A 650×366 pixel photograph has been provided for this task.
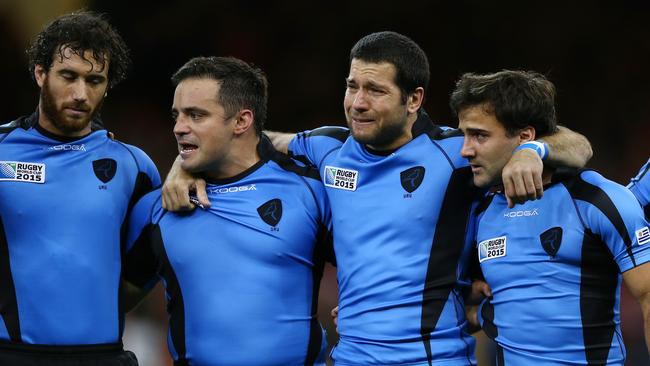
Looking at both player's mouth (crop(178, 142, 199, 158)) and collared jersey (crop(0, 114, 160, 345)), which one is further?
player's mouth (crop(178, 142, 199, 158))

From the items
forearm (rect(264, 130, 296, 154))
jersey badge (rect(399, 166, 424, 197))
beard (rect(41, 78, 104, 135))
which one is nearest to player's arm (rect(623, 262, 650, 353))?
jersey badge (rect(399, 166, 424, 197))

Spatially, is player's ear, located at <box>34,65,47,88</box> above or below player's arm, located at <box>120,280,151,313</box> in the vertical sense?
above

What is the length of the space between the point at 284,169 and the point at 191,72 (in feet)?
2.18

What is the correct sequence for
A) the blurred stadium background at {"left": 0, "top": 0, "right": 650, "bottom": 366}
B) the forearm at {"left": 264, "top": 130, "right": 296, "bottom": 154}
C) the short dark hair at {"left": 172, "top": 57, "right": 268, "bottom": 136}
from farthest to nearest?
the blurred stadium background at {"left": 0, "top": 0, "right": 650, "bottom": 366} → the forearm at {"left": 264, "top": 130, "right": 296, "bottom": 154} → the short dark hair at {"left": 172, "top": 57, "right": 268, "bottom": 136}

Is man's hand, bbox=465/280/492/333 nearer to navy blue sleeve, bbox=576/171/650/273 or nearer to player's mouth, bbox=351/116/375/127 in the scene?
navy blue sleeve, bbox=576/171/650/273

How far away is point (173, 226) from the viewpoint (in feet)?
16.2

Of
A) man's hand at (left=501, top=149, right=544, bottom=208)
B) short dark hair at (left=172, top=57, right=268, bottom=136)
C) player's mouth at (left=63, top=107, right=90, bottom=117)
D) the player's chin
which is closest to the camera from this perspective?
man's hand at (left=501, top=149, right=544, bottom=208)

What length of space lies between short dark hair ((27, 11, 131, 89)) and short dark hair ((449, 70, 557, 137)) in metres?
1.74

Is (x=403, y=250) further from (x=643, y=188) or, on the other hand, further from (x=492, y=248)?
(x=643, y=188)

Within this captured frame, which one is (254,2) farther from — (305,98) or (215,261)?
(215,261)

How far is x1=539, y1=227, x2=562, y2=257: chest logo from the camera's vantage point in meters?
4.60

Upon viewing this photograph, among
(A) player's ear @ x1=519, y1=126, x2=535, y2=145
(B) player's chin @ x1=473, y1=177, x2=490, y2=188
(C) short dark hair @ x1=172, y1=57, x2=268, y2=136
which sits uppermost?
(C) short dark hair @ x1=172, y1=57, x2=268, y2=136

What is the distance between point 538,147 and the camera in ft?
15.1

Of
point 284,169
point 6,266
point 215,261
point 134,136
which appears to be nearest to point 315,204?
point 284,169
